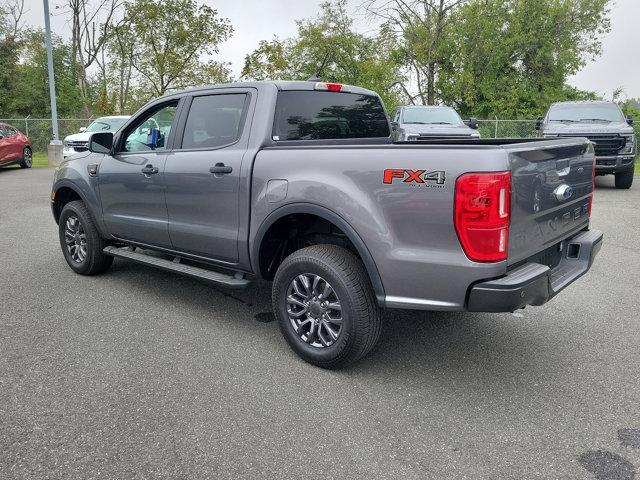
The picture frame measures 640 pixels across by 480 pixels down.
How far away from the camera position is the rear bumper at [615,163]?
11633 mm

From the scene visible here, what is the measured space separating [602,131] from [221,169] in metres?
10.4

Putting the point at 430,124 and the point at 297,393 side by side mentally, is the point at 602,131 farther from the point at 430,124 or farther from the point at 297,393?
the point at 297,393

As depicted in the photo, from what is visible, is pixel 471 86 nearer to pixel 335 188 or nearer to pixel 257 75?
pixel 257 75

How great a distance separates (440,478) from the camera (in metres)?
2.41

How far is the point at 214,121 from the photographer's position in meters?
4.21

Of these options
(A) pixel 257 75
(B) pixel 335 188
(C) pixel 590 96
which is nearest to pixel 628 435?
(B) pixel 335 188

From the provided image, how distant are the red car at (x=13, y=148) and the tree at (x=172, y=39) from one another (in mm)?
12719

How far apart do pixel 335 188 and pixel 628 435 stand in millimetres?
2031

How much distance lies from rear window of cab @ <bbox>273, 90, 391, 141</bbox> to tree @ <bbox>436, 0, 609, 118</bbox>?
104 ft

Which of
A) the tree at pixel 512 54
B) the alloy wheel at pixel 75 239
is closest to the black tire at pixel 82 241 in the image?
the alloy wheel at pixel 75 239

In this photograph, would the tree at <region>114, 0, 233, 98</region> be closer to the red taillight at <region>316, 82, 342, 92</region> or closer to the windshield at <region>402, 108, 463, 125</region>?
the windshield at <region>402, 108, 463, 125</region>

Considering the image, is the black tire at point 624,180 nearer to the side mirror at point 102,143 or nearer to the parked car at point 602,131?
the parked car at point 602,131

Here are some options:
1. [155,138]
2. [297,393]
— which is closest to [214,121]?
[155,138]

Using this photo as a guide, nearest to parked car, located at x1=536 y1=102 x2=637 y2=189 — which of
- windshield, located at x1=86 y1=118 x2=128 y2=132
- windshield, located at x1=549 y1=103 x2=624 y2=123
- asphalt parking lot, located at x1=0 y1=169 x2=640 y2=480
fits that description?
windshield, located at x1=549 y1=103 x2=624 y2=123
